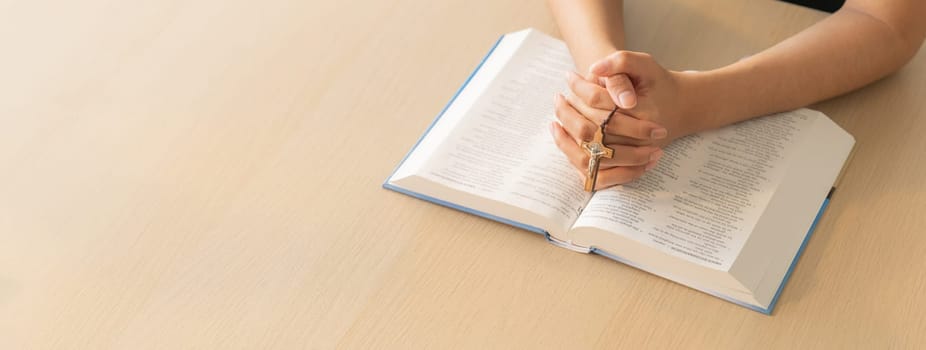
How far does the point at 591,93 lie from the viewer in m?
1.13

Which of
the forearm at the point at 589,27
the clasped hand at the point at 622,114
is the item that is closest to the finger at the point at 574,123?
the clasped hand at the point at 622,114

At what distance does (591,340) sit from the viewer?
0.98 meters

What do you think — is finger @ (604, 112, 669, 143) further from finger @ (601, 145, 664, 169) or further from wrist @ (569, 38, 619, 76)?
wrist @ (569, 38, 619, 76)

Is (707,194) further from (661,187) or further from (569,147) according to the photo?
(569,147)

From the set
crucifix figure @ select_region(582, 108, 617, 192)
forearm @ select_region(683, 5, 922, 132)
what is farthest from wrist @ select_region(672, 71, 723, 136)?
crucifix figure @ select_region(582, 108, 617, 192)

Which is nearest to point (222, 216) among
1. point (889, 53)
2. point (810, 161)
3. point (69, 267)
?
point (69, 267)

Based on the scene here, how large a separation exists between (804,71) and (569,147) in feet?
1.03

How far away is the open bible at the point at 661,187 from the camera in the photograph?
102 centimetres

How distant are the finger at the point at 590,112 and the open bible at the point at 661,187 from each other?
0.05 m

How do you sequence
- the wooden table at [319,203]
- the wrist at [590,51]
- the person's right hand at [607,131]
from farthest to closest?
the wrist at [590,51] < the person's right hand at [607,131] < the wooden table at [319,203]

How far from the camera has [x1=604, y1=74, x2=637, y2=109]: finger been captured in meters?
1.10

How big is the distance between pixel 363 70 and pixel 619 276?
440 millimetres

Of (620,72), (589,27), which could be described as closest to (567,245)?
(620,72)

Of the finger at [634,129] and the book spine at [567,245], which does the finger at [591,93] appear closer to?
the finger at [634,129]
